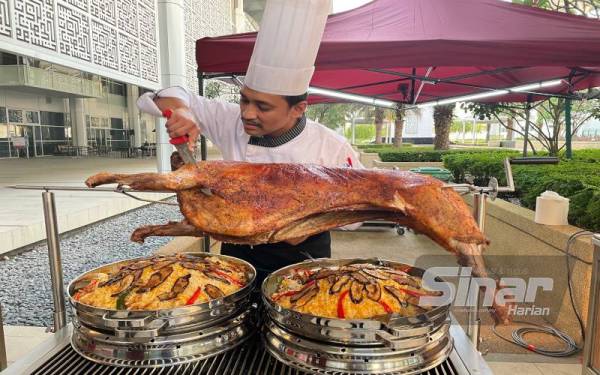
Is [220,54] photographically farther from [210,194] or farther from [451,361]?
[451,361]

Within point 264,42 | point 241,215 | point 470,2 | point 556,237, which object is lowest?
point 556,237

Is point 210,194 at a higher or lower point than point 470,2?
lower

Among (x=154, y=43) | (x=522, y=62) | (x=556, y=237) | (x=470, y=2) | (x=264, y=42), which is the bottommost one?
(x=556, y=237)

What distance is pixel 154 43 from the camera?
13.0 m

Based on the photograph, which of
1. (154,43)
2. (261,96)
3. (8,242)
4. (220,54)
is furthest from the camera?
(154,43)

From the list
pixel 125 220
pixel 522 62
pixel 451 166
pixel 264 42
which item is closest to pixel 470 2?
pixel 522 62

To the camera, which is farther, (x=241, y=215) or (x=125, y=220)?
(x=125, y=220)

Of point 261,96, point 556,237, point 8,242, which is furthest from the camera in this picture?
point 8,242

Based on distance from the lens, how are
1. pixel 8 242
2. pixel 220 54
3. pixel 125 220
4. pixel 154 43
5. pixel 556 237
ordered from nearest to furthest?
pixel 556 237
pixel 220 54
pixel 8 242
pixel 125 220
pixel 154 43

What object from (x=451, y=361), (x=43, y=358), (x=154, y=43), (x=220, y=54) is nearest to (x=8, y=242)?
(x=220, y=54)

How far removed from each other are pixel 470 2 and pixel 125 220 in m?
6.58

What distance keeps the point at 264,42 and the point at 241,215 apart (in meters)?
0.90

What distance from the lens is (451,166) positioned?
834 centimetres

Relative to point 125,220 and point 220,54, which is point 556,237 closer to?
point 220,54
